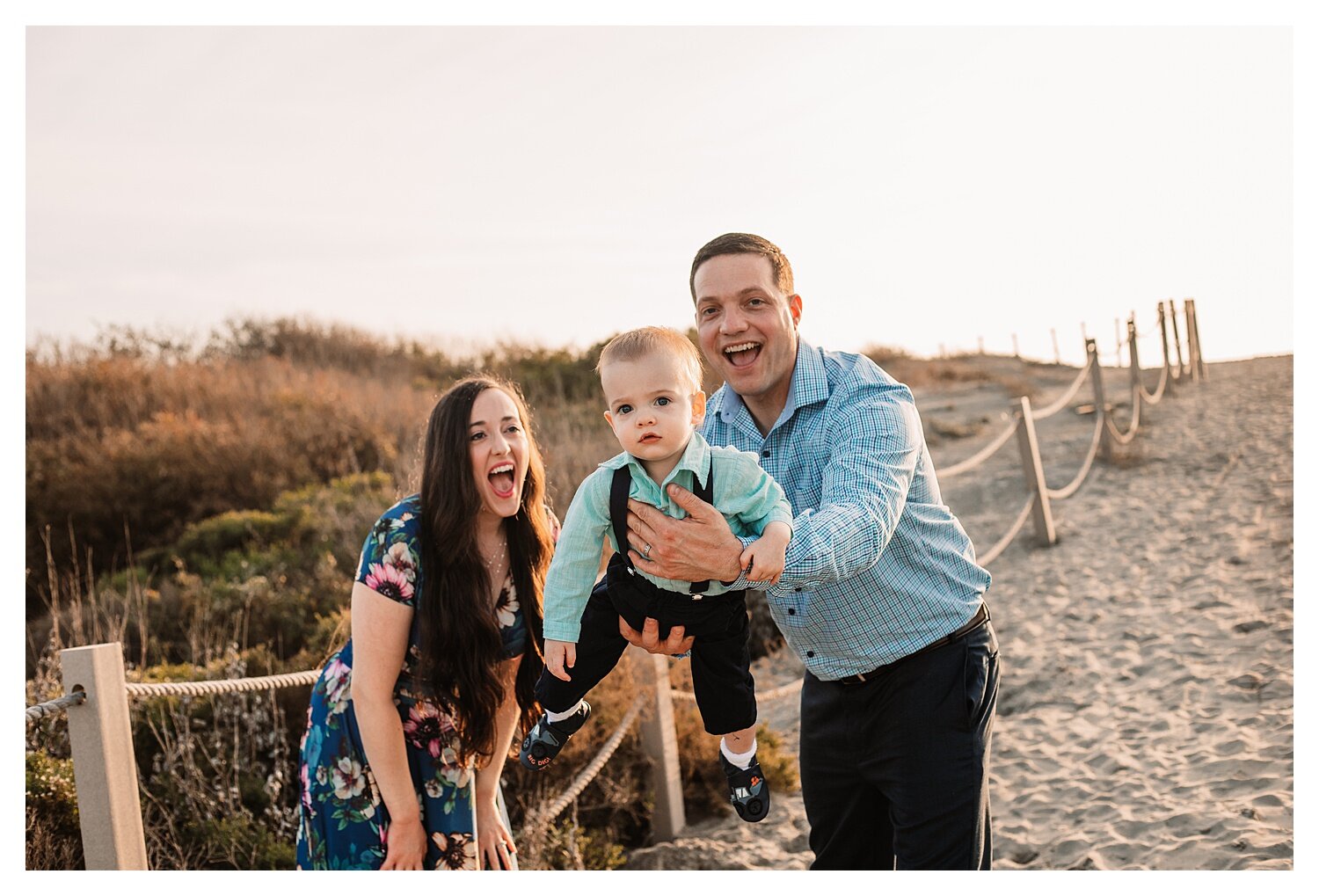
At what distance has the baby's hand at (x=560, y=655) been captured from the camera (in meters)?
2.41

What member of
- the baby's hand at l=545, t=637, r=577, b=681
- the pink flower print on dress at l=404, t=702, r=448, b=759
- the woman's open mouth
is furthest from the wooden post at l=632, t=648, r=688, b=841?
the baby's hand at l=545, t=637, r=577, b=681

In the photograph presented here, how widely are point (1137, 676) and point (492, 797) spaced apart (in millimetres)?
4913

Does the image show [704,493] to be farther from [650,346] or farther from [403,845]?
[403,845]

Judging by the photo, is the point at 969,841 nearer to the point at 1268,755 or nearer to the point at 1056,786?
the point at 1056,786

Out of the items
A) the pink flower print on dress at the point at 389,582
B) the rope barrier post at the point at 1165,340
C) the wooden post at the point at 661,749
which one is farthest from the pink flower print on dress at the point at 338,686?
the rope barrier post at the point at 1165,340

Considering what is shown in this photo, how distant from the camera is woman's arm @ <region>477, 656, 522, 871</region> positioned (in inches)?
116

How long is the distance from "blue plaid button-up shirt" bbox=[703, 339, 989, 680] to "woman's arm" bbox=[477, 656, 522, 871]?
850mm

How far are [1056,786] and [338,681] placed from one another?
395 cm

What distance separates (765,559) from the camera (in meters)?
2.14

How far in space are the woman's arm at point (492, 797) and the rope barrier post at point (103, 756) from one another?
1.05m

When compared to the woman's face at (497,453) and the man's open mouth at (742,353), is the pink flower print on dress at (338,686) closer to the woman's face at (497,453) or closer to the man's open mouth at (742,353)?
the woman's face at (497,453)

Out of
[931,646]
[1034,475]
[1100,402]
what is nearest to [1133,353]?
[1100,402]

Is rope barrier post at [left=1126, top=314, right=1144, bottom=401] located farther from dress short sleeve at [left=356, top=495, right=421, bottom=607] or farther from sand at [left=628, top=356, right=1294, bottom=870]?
dress short sleeve at [left=356, top=495, right=421, bottom=607]
